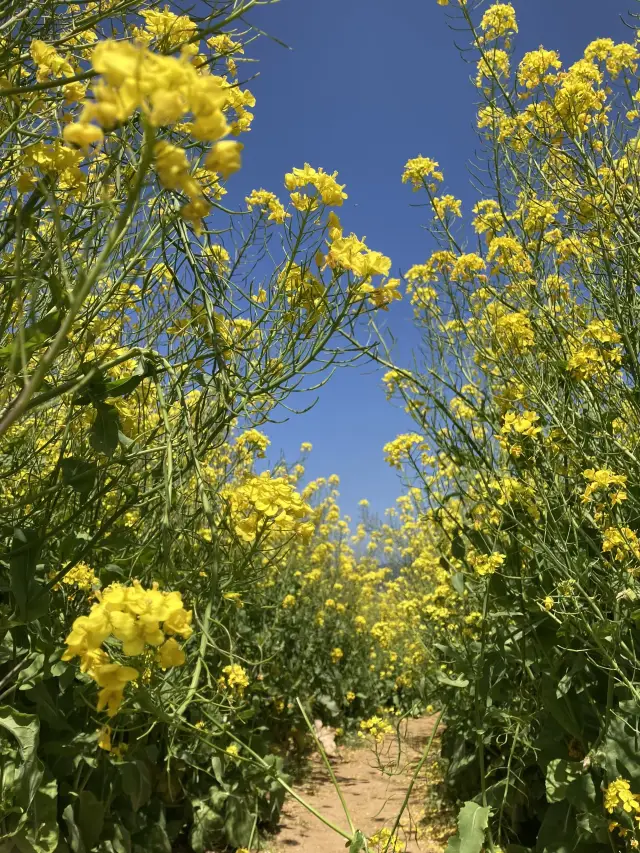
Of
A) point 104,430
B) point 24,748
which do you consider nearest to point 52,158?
point 104,430

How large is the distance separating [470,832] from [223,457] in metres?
2.28

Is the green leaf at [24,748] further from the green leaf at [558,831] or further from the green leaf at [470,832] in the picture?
the green leaf at [558,831]

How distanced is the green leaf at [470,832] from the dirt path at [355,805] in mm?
592

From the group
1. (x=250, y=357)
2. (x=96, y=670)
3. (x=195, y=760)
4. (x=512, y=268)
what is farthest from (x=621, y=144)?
(x=195, y=760)

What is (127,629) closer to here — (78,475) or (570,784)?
(78,475)

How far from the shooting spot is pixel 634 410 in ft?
7.08

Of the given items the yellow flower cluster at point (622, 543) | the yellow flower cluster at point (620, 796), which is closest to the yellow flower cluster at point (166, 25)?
the yellow flower cluster at point (622, 543)

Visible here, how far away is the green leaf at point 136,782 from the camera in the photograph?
237 centimetres

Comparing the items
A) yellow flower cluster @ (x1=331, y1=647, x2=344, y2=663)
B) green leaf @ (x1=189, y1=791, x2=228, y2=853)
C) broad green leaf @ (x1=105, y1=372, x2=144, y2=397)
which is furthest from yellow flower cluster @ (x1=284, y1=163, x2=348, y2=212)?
yellow flower cluster @ (x1=331, y1=647, x2=344, y2=663)

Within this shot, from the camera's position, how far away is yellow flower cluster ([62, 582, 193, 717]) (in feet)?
2.67

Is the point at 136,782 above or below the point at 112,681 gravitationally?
below

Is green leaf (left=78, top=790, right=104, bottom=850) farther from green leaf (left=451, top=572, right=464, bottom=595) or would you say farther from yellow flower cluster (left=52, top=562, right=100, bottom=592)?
green leaf (left=451, top=572, right=464, bottom=595)

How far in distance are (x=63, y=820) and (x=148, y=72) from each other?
8.20ft

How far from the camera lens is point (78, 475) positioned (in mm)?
1486
